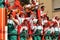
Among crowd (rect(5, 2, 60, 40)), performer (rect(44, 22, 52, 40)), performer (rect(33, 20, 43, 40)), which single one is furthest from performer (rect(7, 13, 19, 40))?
performer (rect(44, 22, 52, 40))

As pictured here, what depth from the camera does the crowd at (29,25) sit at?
2.40 m

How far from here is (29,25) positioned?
8.57 ft

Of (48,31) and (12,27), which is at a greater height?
(12,27)

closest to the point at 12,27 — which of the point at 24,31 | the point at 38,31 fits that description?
the point at 24,31

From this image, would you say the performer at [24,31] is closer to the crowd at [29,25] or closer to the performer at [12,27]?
the crowd at [29,25]

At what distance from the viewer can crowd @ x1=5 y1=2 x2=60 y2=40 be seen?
240cm

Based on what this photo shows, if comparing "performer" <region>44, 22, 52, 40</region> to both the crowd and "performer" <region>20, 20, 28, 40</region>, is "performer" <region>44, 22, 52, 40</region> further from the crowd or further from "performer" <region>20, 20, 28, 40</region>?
"performer" <region>20, 20, 28, 40</region>

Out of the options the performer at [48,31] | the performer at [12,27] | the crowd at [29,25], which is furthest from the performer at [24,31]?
the performer at [48,31]

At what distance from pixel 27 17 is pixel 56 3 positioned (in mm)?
1913

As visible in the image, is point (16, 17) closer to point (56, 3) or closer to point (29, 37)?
point (29, 37)

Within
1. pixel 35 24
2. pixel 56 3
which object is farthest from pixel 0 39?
pixel 56 3

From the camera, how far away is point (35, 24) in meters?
2.76

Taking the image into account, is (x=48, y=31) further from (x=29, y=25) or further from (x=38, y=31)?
(x=29, y=25)

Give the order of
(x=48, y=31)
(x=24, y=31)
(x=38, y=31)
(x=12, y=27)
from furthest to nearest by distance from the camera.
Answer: (x=48, y=31) < (x=38, y=31) < (x=24, y=31) < (x=12, y=27)
